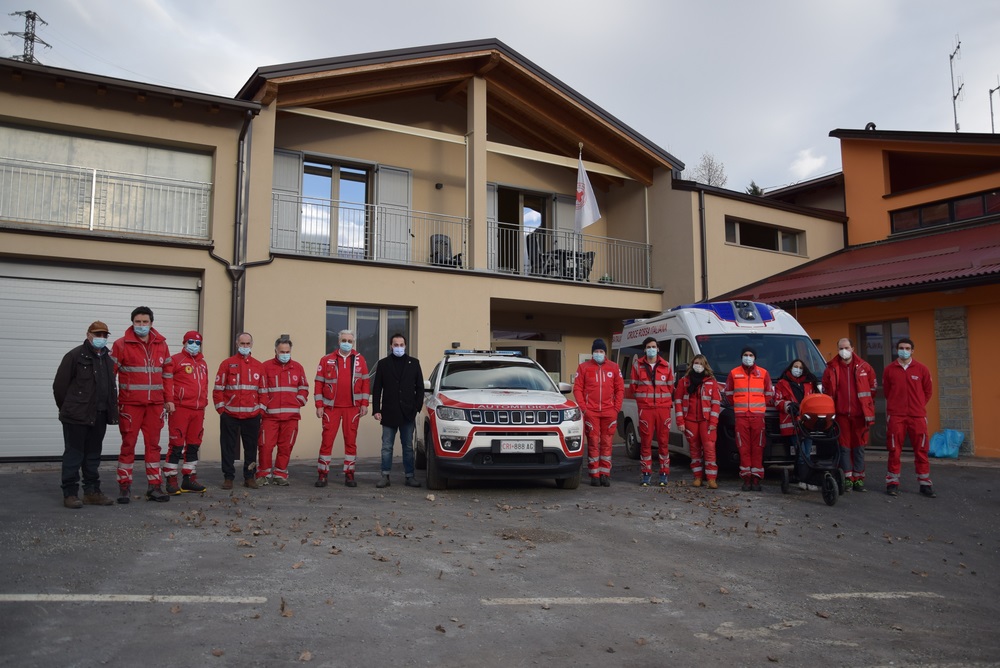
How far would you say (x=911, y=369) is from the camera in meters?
9.41

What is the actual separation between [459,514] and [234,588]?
10.3ft

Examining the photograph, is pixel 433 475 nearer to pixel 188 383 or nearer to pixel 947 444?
pixel 188 383

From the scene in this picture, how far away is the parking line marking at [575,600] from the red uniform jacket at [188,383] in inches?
200

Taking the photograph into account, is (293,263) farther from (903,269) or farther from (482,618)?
(903,269)

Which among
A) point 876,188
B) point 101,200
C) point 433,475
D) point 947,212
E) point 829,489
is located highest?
point 876,188

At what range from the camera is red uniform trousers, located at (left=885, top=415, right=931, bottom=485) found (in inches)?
364

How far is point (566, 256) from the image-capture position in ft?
57.2

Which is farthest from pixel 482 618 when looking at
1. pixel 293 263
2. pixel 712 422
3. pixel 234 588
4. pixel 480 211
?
pixel 480 211

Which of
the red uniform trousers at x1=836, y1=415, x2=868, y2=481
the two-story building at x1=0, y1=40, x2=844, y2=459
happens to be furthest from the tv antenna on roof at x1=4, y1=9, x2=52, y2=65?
the red uniform trousers at x1=836, y1=415, x2=868, y2=481

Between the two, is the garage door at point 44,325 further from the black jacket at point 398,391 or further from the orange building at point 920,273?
the orange building at point 920,273

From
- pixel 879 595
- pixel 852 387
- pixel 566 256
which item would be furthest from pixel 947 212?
pixel 879 595

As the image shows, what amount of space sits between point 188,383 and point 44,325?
5.63m

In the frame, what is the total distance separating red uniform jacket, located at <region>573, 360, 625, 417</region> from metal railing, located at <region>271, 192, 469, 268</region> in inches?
235

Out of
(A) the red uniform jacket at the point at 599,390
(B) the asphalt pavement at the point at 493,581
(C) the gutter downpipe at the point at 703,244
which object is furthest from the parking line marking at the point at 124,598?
(C) the gutter downpipe at the point at 703,244
